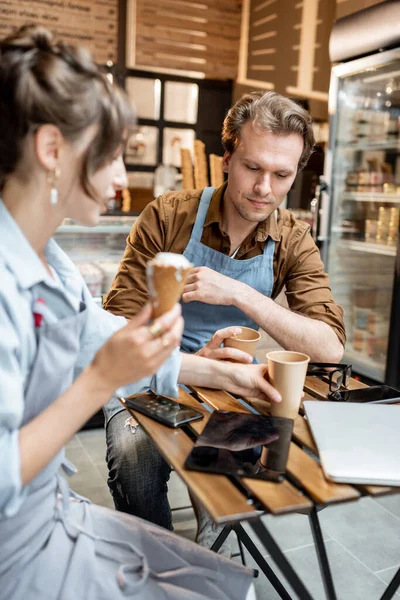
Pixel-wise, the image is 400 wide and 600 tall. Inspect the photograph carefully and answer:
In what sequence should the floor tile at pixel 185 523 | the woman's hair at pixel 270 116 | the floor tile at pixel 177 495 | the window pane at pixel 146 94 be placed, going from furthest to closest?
1. the window pane at pixel 146 94
2. the floor tile at pixel 177 495
3. the floor tile at pixel 185 523
4. the woman's hair at pixel 270 116

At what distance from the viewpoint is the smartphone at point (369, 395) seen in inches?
54.2

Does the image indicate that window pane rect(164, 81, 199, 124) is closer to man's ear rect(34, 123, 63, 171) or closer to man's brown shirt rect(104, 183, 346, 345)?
man's brown shirt rect(104, 183, 346, 345)

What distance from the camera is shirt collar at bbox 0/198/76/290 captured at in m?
0.92

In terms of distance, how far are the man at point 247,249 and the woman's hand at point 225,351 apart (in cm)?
25

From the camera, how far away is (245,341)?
4.81ft

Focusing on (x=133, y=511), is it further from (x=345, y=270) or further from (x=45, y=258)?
(x=345, y=270)

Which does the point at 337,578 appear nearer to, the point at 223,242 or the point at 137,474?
the point at 137,474

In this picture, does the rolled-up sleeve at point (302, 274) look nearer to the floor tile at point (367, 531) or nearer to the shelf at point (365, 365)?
the floor tile at point (367, 531)

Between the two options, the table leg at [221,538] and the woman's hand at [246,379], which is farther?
the table leg at [221,538]

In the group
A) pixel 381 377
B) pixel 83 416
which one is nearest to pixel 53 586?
pixel 83 416

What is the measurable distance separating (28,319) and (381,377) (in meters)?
3.43

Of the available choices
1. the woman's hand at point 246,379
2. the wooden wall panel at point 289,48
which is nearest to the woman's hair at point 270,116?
the woman's hand at point 246,379

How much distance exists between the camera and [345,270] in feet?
14.7

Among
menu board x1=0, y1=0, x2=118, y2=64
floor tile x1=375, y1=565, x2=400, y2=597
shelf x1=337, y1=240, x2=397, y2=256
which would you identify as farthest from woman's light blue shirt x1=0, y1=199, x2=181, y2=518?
menu board x1=0, y1=0, x2=118, y2=64
